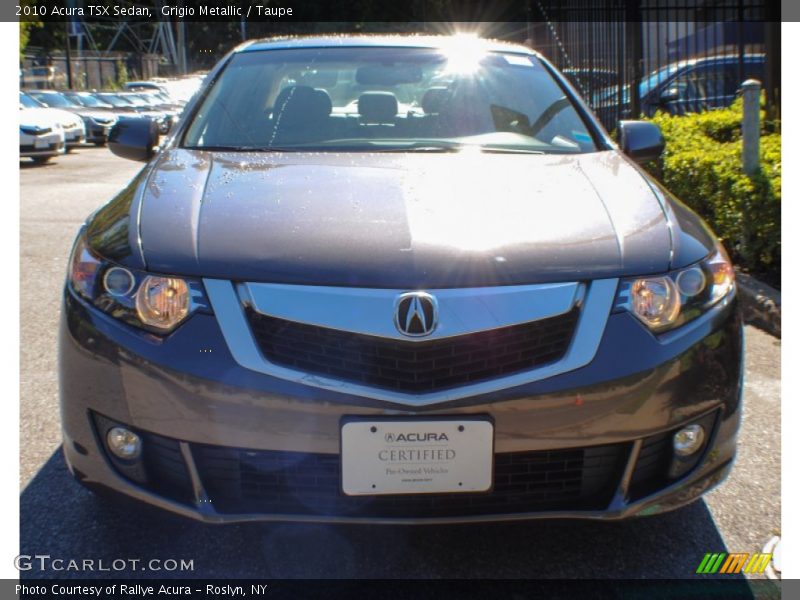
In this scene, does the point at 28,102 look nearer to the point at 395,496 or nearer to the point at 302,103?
the point at 302,103

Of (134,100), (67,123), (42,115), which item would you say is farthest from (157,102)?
(42,115)

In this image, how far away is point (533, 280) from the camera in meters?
2.54

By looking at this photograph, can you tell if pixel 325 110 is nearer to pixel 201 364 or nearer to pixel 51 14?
pixel 201 364

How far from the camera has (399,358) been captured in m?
2.45

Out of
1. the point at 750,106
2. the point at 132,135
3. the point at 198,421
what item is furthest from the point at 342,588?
the point at 750,106

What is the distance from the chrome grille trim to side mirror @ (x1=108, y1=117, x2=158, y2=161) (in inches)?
65.6

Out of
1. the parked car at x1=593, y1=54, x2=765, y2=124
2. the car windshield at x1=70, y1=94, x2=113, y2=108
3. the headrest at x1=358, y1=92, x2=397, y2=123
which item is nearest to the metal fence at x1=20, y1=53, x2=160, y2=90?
the car windshield at x1=70, y1=94, x2=113, y2=108

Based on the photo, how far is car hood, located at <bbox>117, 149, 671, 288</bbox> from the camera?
2.55 m

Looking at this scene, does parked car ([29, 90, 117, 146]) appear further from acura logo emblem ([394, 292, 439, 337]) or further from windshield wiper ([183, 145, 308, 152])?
acura logo emblem ([394, 292, 439, 337])

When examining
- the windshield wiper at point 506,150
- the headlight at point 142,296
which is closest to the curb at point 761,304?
the windshield wiper at point 506,150

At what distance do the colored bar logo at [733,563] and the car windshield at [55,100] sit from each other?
82.7 ft

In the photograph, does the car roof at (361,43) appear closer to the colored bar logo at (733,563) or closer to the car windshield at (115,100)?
the colored bar logo at (733,563)

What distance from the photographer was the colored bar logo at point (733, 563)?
281cm
